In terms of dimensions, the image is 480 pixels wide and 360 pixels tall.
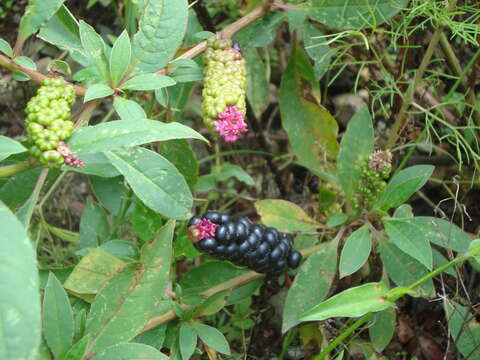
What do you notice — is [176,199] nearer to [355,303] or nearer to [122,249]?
[122,249]

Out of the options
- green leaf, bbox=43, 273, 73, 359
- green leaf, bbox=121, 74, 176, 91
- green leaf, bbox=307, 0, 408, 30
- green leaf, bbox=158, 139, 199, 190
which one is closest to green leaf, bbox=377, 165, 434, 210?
green leaf, bbox=307, 0, 408, 30

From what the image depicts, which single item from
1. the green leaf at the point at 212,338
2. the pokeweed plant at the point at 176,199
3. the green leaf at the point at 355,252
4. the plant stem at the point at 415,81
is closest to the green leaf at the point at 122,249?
the pokeweed plant at the point at 176,199

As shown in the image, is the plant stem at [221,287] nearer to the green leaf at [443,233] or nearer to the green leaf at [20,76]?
the green leaf at [443,233]

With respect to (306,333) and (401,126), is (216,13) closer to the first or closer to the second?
(401,126)

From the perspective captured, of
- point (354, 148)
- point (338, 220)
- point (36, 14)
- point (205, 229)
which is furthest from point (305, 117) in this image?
point (36, 14)

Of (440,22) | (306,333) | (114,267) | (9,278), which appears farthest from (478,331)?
(9,278)

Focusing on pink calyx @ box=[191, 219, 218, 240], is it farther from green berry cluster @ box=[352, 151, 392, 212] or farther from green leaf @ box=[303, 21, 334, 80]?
green leaf @ box=[303, 21, 334, 80]
